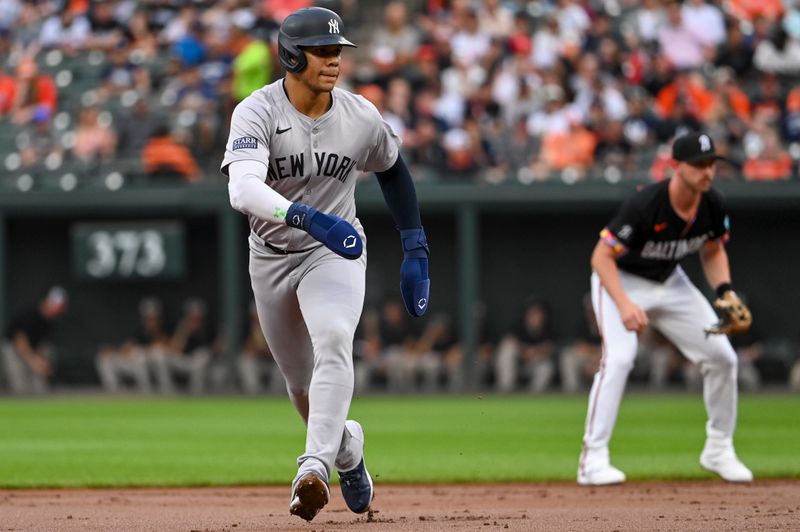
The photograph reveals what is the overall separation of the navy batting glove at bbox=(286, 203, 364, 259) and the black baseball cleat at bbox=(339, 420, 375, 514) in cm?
107

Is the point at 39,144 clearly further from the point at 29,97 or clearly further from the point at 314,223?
the point at 314,223

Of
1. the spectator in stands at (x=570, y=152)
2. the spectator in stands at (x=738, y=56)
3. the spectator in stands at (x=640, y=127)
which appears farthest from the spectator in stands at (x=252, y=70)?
the spectator in stands at (x=738, y=56)

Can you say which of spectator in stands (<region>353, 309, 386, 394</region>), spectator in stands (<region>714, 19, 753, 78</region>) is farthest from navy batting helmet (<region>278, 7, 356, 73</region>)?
spectator in stands (<region>714, 19, 753, 78</region>)

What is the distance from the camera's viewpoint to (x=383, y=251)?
19922mm

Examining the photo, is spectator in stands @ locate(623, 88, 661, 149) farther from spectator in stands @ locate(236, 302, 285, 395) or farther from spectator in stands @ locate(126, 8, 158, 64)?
spectator in stands @ locate(126, 8, 158, 64)

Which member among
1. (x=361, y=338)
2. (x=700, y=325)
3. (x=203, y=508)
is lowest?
(x=361, y=338)

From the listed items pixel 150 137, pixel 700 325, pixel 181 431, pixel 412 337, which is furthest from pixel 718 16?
pixel 700 325

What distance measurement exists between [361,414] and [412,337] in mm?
5150

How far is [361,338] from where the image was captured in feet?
63.8

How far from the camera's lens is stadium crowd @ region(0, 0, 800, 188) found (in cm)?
1712

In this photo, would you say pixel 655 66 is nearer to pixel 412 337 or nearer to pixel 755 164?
pixel 755 164

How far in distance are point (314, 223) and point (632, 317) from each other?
8.86ft

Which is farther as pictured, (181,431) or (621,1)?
(621,1)

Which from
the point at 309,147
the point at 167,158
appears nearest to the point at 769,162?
the point at 167,158
